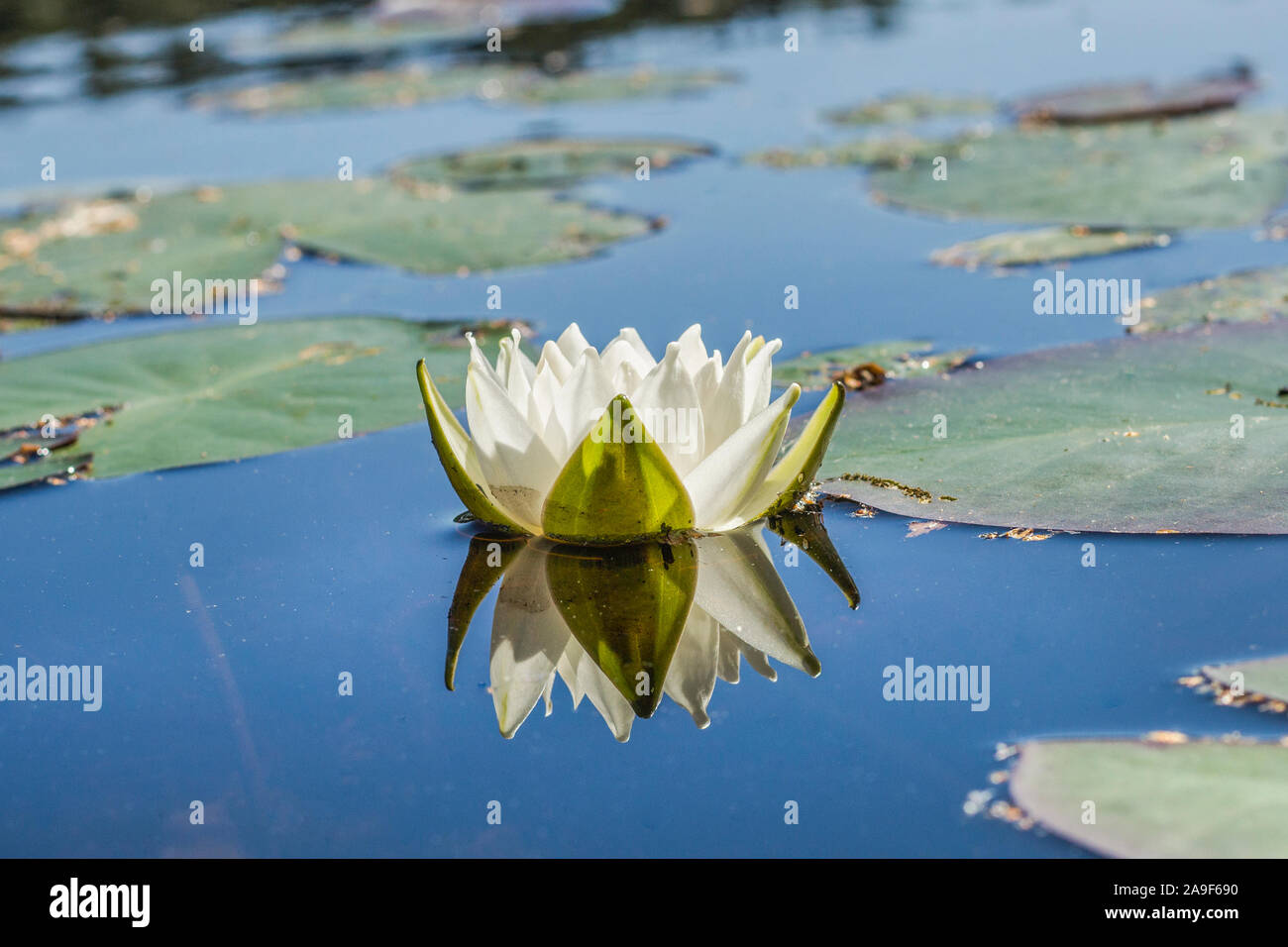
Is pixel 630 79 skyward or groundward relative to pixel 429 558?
skyward

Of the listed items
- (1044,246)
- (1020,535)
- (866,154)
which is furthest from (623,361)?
(866,154)

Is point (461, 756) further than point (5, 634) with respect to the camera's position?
No

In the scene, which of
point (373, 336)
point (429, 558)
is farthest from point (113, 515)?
point (373, 336)

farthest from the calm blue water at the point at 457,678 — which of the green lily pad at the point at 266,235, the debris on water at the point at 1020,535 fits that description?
the green lily pad at the point at 266,235

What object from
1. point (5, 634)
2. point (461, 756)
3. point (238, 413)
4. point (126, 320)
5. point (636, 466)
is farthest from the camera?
point (126, 320)

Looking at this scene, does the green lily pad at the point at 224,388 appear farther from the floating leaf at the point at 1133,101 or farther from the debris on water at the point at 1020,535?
the floating leaf at the point at 1133,101

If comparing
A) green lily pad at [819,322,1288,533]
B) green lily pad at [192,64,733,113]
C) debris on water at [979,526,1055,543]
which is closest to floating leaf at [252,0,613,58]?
green lily pad at [192,64,733,113]

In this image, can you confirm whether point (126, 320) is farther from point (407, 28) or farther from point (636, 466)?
point (407, 28)
